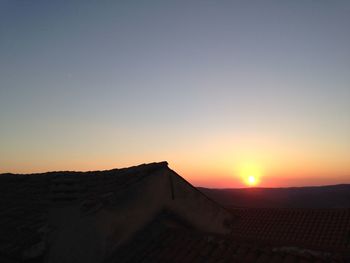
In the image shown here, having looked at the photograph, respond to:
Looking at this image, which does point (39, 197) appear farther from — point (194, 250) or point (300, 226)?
point (300, 226)

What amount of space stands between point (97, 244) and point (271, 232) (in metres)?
13.4

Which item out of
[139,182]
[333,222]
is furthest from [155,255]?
[333,222]

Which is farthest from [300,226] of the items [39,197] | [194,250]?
[39,197]

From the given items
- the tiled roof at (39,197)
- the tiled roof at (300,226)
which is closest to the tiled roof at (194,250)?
the tiled roof at (39,197)

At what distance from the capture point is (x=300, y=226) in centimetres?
1719

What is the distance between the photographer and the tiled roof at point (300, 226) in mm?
15511

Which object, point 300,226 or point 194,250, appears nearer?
point 194,250

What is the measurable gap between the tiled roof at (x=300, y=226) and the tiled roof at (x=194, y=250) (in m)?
8.16

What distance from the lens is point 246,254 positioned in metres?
5.57

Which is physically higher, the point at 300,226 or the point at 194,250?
the point at 194,250

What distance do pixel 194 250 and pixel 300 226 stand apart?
43.5 feet

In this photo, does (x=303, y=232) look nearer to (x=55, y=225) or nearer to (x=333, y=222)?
(x=333, y=222)

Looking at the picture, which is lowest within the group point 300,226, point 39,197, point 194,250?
point 300,226

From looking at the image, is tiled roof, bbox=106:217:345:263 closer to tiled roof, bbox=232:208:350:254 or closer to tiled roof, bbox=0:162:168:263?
tiled roof, bbox=0:162:168:263
